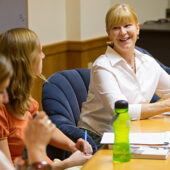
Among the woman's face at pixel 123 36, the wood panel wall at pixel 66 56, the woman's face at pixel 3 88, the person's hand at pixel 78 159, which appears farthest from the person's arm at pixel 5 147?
the wood panel wall at pixel 66 56

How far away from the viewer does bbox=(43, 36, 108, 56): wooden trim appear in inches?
181

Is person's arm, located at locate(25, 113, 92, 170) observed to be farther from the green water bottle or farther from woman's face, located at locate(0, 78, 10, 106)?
the green water bottle

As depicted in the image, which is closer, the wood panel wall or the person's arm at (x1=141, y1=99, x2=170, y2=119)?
the person's arm at (x1=141, y1=99, x2=170, y2=119)

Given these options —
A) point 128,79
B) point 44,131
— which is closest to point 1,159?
point 44,131

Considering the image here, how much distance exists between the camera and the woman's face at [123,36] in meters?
2.61

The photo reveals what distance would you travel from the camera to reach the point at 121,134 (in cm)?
177

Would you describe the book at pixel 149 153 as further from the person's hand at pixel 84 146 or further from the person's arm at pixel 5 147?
the person's arm at pixel 5 147

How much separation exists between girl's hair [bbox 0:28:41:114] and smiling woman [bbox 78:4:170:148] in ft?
2.67

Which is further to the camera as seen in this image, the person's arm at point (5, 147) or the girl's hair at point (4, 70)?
the person's arm at point (5, 147)

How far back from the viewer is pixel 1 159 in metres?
1.34

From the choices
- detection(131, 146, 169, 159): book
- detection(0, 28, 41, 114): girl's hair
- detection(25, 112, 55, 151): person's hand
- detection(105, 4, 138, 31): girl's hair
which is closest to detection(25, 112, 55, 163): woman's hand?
detection(25, 112, 55, 151): person's hand

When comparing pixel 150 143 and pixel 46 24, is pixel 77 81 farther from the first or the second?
pixel 46 24

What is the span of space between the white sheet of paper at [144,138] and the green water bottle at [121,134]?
0.15m

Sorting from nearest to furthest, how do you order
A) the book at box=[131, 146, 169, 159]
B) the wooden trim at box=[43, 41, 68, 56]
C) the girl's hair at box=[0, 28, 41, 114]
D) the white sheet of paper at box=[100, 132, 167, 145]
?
the girl's hair at box=[0, 28, 41, 114] → the book at box=[131, 146, 169, 159] → the white sheet of paper at box=[100, 132, 167, 145] → the wooden trim at box=[43, 41, 68, 56]
